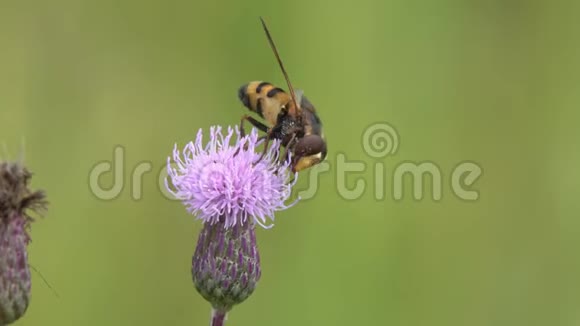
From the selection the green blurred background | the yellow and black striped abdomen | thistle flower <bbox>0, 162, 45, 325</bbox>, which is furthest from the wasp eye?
the green blurred background

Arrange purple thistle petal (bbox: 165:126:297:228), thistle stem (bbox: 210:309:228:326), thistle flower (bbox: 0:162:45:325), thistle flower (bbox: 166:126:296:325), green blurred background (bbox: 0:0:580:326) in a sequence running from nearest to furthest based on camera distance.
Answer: thistle flower (bbox: 0:162:45:325), thistle stem (bbox: 210:309:228:326), thistle flower (bbox: 166:126:296:325), purple thistle petal (bbox: 165:126:297:228), green blurred background (bbox: 0:0:580:326)

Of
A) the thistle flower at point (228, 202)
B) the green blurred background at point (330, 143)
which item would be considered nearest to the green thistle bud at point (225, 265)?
the thistle flower at point (228, 202)

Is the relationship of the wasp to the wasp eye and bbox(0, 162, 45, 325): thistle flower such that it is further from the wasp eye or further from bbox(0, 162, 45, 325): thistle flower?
bbox(0, 162, 45, 325): thistle flower

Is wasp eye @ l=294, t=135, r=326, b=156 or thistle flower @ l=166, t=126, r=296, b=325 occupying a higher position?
wasp eye @ l=294, t=135, r=326, b=156

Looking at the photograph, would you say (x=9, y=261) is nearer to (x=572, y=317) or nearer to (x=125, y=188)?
(x=125, y=188)

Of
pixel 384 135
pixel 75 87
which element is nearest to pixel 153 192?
pixel 75 87
